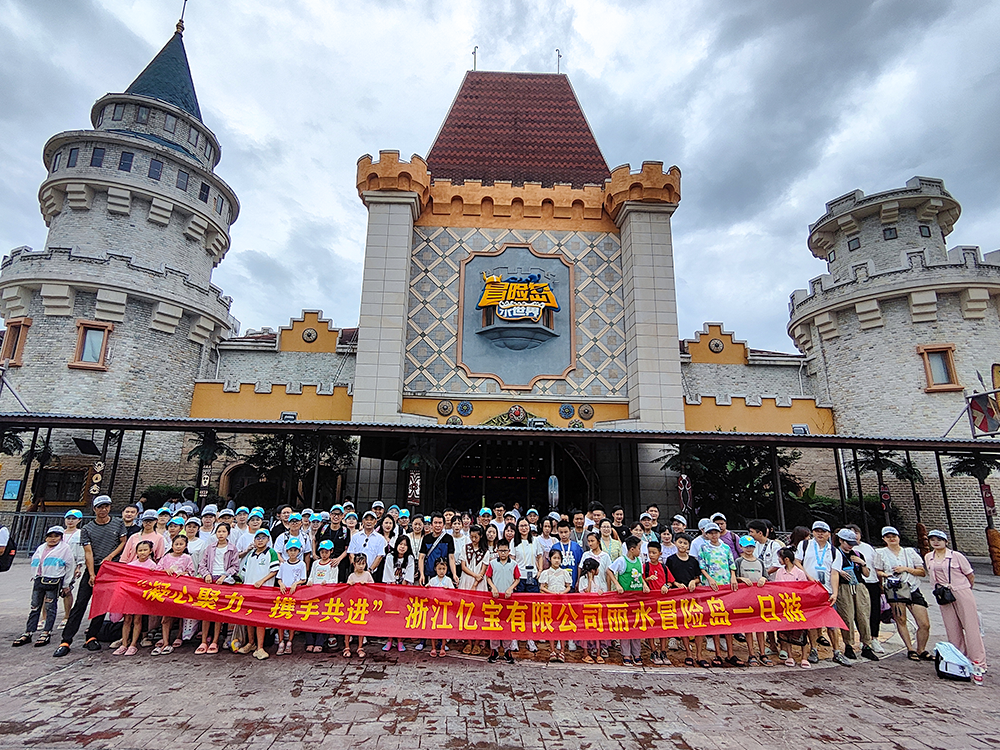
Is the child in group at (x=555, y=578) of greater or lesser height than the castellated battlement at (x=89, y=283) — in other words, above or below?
below

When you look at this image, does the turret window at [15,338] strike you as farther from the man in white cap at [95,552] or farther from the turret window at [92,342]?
the man in white cap at [95,552]

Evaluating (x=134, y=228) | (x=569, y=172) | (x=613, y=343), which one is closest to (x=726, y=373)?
(x=613, y=343)

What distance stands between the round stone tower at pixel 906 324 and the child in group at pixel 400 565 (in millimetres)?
19944

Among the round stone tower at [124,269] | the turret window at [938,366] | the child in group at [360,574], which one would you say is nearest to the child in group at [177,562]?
the child in group at [360,574]

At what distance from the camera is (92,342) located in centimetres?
1947

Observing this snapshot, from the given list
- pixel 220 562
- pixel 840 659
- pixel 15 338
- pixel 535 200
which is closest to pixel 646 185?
pixel 535 200

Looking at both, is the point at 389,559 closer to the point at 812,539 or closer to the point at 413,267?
the point at 812,539

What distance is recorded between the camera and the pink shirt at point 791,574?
708cm

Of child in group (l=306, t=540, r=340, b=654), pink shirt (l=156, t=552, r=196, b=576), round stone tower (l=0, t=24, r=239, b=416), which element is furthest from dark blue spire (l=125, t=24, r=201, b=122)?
child in group (l=306, t=540, r=340, b=654)

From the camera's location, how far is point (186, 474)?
20016 mm

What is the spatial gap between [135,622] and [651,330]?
1642cm

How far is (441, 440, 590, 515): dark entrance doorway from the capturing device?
19.1 m

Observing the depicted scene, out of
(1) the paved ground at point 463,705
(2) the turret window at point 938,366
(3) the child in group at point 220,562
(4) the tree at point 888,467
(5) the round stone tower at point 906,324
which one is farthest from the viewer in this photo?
(2) the turret window at point 938,366

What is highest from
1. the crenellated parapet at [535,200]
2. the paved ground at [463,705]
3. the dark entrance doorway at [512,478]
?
the crenellated parapet at [535,200]
